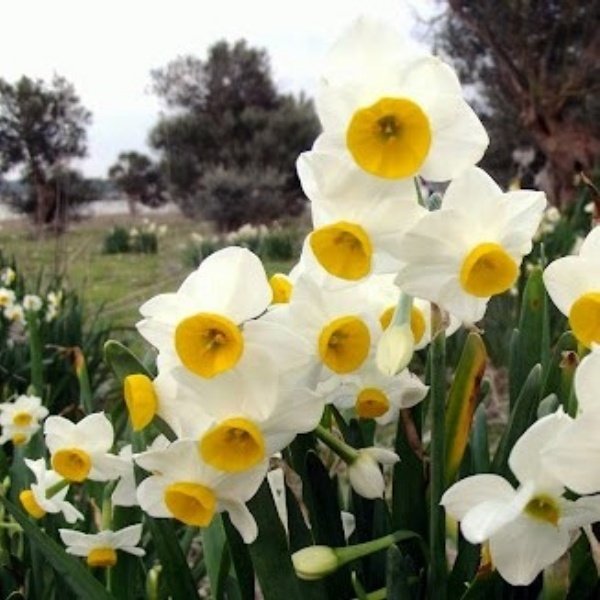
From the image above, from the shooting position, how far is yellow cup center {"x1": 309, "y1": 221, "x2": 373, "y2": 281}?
1.78 ft

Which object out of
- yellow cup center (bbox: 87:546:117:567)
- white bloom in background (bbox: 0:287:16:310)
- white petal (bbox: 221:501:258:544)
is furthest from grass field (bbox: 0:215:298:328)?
white petal (bbox: 221:501:258:544)

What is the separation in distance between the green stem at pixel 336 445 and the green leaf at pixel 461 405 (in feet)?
0.32

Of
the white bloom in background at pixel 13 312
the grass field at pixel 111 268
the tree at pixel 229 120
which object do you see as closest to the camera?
the white bloom in background at pixel 13 312

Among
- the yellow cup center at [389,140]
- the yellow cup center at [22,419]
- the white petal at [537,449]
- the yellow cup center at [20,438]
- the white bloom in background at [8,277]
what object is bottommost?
the yellow cup center at [20,438]

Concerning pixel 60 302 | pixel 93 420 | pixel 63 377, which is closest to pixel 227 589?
pixel 93 420

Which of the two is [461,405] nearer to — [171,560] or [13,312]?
[171,560]

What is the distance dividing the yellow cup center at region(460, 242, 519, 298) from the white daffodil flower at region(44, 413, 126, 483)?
35cm

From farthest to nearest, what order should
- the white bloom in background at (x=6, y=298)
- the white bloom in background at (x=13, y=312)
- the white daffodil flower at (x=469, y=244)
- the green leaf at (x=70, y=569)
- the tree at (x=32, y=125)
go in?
A: the tree at (x=32, y=125) → the white bloom in background at (x=13, y=312) → the white bloom in background at (x=6, y=298) → the green leaf at (x=70, y=569) → the white daffodil flower at (x=469, y=244)

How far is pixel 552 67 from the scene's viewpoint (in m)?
12.4

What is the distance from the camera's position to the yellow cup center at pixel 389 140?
0.52 m

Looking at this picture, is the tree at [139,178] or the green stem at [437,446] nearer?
the green stem at [437,446]

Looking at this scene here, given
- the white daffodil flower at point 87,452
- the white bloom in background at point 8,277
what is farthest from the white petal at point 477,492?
the white bloom in background at point 8,277

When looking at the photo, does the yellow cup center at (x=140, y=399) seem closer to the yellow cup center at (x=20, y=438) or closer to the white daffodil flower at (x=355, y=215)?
the white daffodil flower at (x=355, y=215)

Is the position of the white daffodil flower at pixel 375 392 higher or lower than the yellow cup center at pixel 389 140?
lower
